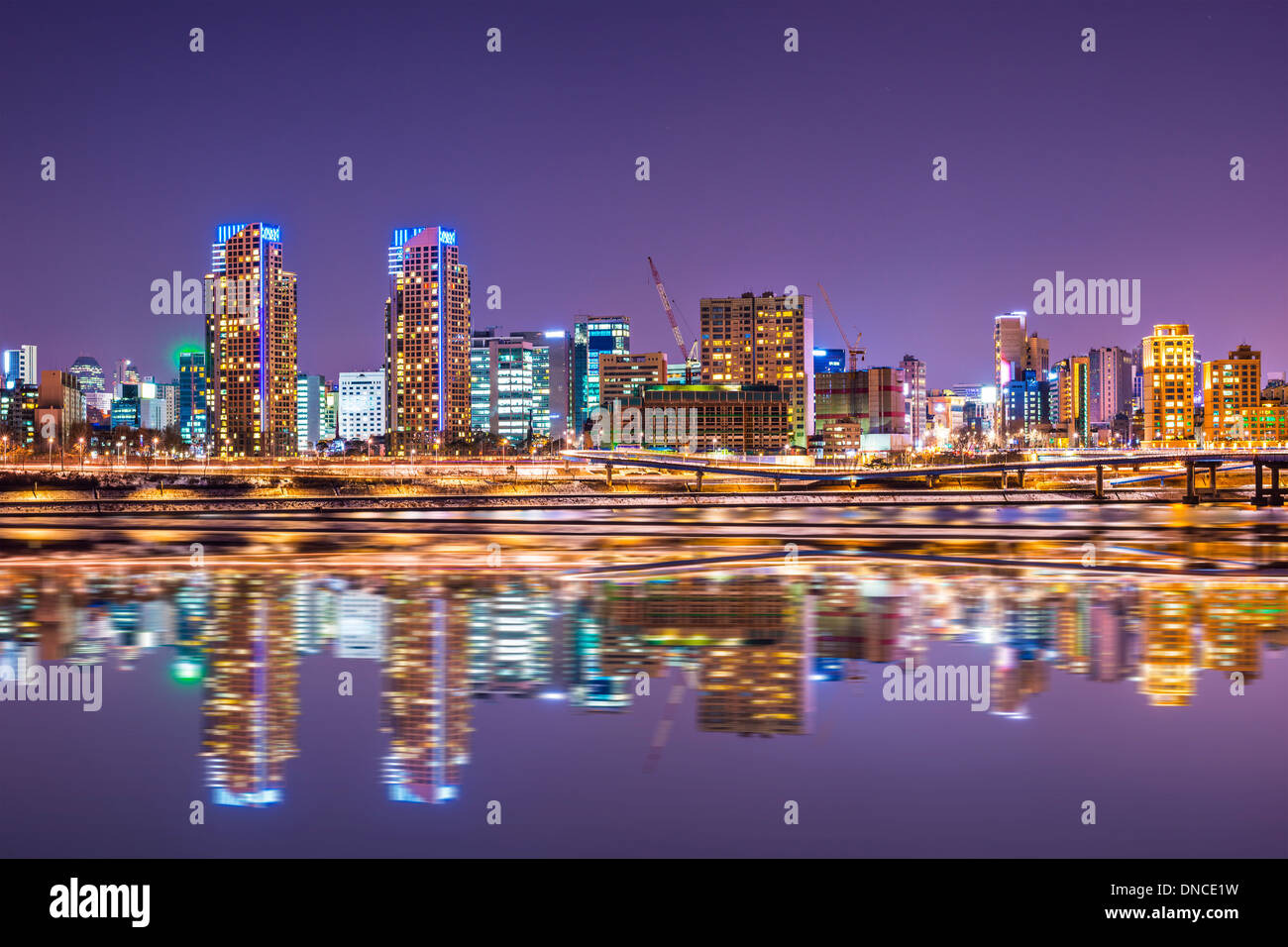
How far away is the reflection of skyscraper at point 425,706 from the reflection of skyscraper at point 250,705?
885 millimetres

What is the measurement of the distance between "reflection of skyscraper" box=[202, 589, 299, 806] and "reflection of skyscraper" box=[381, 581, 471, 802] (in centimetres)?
88

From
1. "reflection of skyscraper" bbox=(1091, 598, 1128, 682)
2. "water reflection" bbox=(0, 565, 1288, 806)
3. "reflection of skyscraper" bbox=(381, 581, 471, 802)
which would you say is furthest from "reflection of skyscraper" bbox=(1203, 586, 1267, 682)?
"reflection of skyscraper" bbox=(381, 581, 471, 802)

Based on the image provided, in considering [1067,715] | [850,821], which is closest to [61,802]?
[850,821]

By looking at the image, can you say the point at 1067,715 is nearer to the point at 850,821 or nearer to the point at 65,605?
the point at 850,821

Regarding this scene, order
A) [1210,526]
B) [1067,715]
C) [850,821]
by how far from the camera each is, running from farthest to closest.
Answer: [1210,526], [1067,715], [850,821]

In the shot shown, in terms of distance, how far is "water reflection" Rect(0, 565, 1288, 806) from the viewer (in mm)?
9812

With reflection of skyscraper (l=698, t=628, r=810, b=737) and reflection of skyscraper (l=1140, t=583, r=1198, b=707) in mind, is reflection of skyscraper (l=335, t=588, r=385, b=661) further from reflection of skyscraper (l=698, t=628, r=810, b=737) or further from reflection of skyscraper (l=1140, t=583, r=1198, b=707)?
reflection of skyscraper (l=1140, t=583, r=1198, b=707)

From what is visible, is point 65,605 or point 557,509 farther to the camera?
point 557,509

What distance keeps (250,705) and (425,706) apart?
170 centimetres

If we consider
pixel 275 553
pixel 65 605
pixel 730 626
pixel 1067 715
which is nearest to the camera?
pixel 1067 715

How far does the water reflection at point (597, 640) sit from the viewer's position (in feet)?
32.2

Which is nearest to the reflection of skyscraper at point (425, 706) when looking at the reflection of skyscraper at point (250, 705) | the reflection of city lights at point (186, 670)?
the reflection of skyscraper at point (250, 705)

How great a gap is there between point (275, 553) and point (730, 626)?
53.1 feet
